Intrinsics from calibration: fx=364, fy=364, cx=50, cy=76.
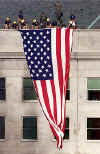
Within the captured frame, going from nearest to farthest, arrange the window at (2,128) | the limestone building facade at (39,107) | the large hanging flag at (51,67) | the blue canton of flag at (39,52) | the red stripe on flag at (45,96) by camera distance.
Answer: the large hanging flag at (51,67), the red stripe on flag at (45,96), the blue canton of flag at (39,52), the limestone building facade at (39,107), the window at (2,128)

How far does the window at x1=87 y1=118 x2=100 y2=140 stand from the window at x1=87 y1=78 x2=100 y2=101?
1889 millimetres

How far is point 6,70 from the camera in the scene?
102 ft

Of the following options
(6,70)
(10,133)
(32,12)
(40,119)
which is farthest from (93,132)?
(32,12)

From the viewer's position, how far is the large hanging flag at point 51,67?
990 inches

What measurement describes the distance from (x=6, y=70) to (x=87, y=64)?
694 cm

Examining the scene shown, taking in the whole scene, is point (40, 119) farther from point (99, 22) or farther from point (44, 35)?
Answer: point (99, 22)

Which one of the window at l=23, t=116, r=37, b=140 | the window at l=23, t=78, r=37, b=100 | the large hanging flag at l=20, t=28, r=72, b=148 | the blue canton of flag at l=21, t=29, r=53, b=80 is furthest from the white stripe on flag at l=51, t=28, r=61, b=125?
the window at l=23, t=116, r=37, b=140

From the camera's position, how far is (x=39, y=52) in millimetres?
25578

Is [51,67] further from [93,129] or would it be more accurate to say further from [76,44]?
[93,129]

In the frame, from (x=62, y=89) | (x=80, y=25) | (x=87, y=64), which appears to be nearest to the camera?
(x=62, y=89)

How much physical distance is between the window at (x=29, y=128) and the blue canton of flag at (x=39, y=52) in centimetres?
703

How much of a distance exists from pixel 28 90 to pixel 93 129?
654cm

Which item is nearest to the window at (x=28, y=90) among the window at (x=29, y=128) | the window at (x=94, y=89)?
the window at (x=29, y=128)

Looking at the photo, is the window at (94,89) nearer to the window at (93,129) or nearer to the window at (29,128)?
the window at (93,129)
